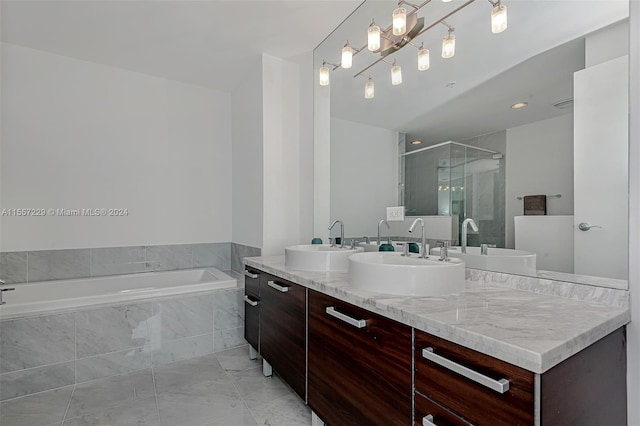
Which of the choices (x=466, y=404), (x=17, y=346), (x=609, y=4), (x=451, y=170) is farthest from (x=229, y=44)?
(x=466, y=404)

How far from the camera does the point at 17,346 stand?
6.47ft

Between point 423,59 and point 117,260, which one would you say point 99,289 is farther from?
point 423,59

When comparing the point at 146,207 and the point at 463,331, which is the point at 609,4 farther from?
the point at 146,207

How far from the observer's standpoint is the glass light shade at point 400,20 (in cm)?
182

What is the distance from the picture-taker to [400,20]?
6.00ft

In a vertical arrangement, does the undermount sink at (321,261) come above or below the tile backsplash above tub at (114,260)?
above

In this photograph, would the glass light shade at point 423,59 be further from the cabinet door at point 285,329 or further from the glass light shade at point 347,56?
the cabinet door at point 285,329

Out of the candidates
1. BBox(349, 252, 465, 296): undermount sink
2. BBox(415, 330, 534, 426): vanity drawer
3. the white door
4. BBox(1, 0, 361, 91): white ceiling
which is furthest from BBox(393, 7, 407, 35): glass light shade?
BBox(415, 330, 534, 426): vanity drawer

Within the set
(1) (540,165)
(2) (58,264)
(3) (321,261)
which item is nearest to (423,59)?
(1) (540,165)

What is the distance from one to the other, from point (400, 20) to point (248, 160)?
1752 millimetres

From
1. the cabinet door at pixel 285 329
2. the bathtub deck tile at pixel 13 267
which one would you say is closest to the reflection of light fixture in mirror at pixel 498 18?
the cabinet door at pixel 285 329

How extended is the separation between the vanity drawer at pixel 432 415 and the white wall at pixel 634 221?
644 millimetres

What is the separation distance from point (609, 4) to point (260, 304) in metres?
2.21

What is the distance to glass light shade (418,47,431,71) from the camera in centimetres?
180
